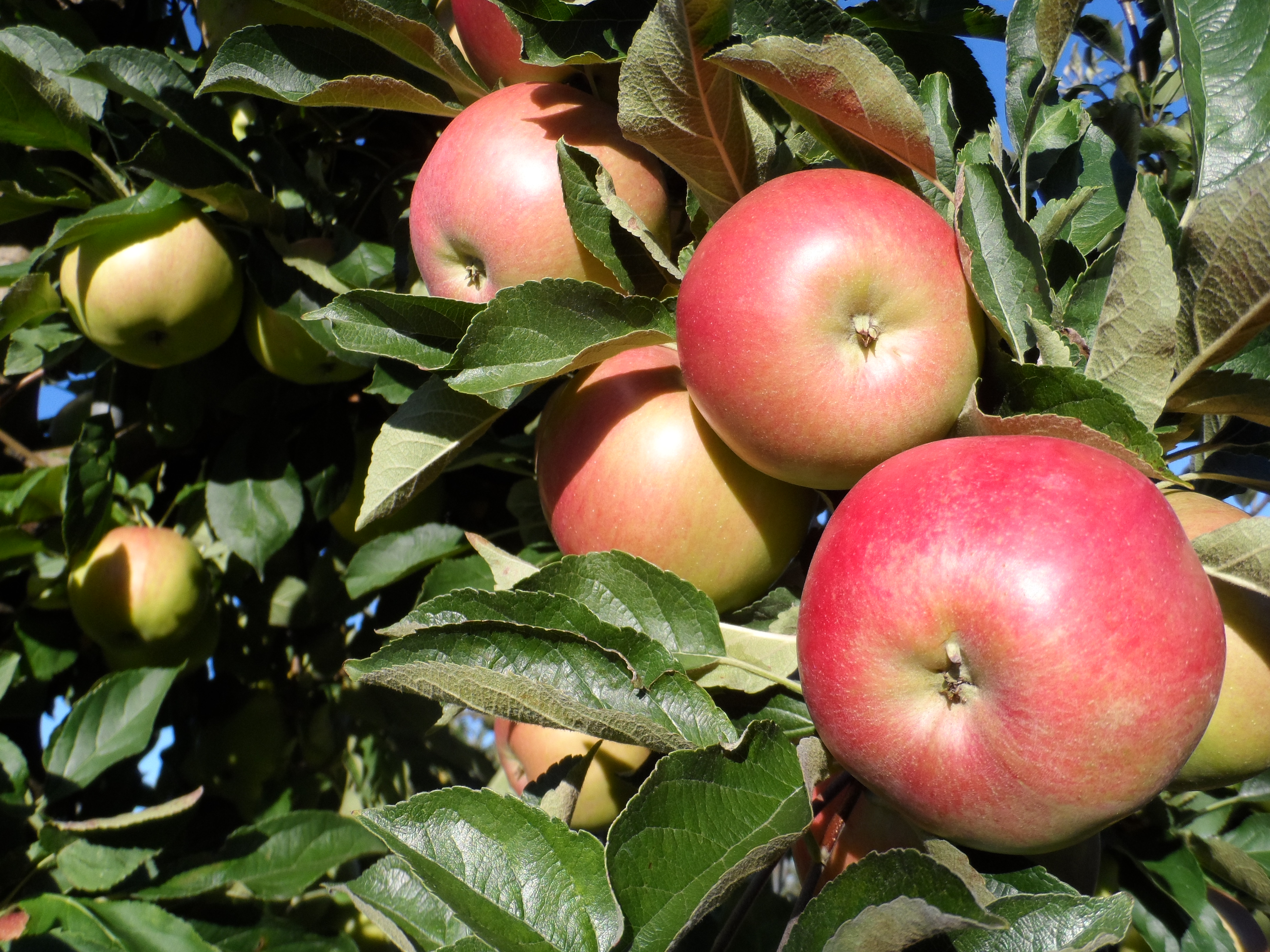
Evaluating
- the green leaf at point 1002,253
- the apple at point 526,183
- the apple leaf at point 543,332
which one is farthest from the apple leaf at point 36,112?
the green leaf at point 1002,253

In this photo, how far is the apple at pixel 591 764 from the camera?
4.17 feet

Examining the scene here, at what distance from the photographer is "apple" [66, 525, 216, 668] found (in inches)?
70.4

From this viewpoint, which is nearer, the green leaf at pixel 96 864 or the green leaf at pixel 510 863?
the green leaf at pixel 510 863

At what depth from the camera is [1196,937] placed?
1.04m

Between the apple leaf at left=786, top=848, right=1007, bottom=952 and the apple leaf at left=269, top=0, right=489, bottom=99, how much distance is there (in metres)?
1.02

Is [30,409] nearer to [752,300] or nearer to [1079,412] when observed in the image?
[752,300]

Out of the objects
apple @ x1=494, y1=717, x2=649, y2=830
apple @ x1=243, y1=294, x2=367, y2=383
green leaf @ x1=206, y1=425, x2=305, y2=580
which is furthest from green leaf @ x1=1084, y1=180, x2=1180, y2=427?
green leaf @ x1=206, y1=425, x2=305, y2=580

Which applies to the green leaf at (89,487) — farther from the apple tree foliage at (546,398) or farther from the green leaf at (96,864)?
the green leaf at (96,864)

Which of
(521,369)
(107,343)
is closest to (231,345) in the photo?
(107,343)

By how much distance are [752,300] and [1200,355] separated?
16.0 inches

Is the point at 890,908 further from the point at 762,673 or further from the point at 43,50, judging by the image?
the point at 43,50

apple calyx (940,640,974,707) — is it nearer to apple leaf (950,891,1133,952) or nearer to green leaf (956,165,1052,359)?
apple leaf (950,891,1133,952)

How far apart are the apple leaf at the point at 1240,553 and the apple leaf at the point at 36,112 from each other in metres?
1.71

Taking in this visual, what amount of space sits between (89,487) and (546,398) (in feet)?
3.29
